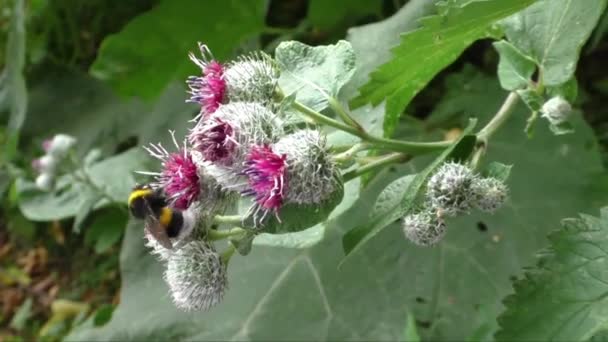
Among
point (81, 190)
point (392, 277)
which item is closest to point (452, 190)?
point (392, 277)

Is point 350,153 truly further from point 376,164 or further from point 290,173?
point 290,173

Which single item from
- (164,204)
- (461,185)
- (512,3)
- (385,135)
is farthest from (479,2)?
(164,204)

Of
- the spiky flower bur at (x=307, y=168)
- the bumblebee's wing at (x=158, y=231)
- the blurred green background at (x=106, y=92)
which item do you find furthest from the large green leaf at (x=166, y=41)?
the spiky flower bur at (x=307, y=168)

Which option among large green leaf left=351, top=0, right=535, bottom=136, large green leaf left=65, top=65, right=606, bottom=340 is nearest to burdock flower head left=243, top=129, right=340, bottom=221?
large green leaf left=351, top=0, right=535, bottom=136

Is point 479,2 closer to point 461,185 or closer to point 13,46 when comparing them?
point 461,185

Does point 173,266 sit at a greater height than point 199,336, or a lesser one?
greater

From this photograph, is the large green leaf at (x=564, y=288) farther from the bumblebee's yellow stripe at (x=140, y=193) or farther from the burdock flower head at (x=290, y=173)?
the bumblebee's yellow stripe at (x=140, y=193)
